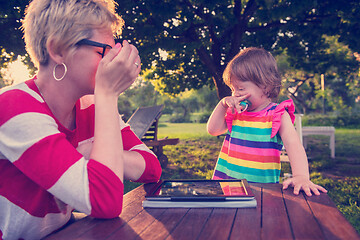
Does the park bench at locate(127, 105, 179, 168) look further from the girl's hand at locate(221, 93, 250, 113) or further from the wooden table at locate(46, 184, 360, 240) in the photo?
the wooden table at locate(46, 184, 360, 240)

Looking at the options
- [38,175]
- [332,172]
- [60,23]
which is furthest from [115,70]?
[332,172]

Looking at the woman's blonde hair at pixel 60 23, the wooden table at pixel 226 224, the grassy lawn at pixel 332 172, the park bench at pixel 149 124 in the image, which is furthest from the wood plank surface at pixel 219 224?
the park bench at pixel 149 124

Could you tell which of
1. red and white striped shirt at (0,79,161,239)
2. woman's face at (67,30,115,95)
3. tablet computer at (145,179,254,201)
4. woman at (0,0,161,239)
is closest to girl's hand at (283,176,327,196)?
tablet computer at (145,179,254,201)

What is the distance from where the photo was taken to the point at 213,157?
8.68 m

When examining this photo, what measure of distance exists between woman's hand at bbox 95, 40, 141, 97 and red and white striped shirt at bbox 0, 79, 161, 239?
0.90ft

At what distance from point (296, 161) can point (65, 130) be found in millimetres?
1449

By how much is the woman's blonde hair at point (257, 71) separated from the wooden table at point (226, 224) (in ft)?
4.31

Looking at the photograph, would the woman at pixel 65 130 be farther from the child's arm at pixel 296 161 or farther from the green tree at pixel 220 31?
the green tree at pixel 220 31

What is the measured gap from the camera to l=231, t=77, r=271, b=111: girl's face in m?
2.44

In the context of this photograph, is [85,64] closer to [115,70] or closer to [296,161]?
[115,70]

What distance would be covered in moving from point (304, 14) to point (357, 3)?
5.99ft

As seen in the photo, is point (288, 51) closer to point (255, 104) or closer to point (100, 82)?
point (255, 104)

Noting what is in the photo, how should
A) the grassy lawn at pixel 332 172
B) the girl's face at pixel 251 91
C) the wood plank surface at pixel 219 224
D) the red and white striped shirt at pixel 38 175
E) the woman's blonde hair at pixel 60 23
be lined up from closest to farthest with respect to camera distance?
the wood plank surface at pixel 219 224, the red and white striped shirt at pixel 38 175, the woman's blonde hair at pixel 60 23, the girl's face at pixel 251 91, the grassy lawn at pixel 332 172

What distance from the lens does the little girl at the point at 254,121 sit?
7.64 feet
